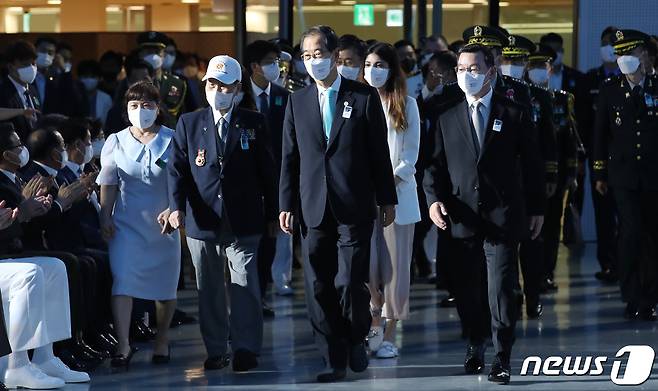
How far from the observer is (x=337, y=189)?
9.32 meters

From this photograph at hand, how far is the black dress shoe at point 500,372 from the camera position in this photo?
363 inches

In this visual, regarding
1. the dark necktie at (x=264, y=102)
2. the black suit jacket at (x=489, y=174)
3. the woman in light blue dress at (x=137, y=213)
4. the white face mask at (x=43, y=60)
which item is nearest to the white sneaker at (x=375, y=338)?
the black suit jacket at (x=489, y=174)

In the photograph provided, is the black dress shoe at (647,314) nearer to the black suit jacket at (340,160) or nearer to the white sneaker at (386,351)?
the white sneaker at (386,351)

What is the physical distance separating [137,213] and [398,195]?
165 cm

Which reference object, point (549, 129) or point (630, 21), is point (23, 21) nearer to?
point (630, 21)

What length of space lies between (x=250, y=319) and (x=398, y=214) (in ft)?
3.87

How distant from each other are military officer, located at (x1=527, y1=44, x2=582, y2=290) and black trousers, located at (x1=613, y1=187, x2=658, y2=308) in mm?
768

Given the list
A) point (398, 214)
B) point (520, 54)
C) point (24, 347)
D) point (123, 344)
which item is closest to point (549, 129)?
point (520, 54)

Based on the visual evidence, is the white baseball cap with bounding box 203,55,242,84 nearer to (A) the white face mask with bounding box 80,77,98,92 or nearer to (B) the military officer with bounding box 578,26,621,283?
(B) the military officer with bounding box 578,26,621,283

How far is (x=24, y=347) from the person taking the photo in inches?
356

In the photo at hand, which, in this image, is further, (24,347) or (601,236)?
(601,236)

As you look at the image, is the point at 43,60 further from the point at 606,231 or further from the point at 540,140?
the point at 606,231

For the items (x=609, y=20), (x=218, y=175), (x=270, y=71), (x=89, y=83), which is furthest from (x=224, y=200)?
(x=609, y=20)

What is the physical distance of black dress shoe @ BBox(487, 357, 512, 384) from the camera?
9219 mm
